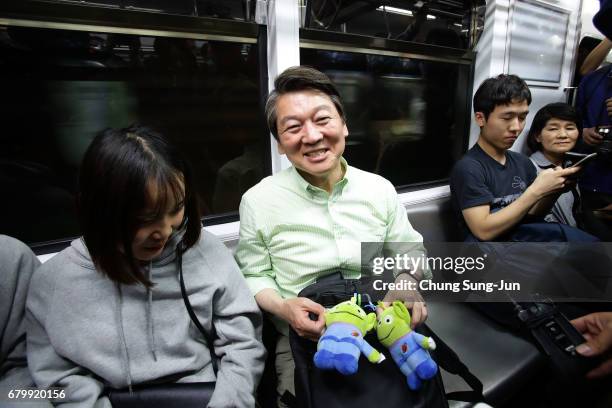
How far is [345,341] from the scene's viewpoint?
91cm

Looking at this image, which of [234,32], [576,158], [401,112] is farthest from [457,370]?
[401,112]

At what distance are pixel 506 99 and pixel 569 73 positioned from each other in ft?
7.17

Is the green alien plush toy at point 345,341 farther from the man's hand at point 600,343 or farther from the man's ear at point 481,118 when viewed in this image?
the man's ear at point 481,118

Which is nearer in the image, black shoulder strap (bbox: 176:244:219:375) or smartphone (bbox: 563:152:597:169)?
black shoulder strap (bbox: 176:244:219:375)

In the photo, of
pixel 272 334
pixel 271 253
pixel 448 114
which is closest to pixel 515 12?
pixel 448 114

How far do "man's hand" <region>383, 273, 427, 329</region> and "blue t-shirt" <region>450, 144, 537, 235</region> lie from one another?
76 centimetres

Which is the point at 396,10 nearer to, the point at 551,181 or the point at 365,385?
the point at 551,181

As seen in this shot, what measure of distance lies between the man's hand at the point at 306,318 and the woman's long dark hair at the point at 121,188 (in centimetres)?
46

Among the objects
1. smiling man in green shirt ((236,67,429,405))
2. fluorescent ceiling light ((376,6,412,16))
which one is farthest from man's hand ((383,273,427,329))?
fluorescent ceiling light ((376,6,412,16))

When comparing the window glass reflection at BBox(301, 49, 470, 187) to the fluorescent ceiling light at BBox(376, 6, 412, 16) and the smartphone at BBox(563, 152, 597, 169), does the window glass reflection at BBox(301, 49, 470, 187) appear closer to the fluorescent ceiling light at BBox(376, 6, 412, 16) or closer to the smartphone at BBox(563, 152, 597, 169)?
the fluorescent ceiling light at BBox(376, 6, 412, 16)

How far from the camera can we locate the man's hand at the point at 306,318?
40.9 inches

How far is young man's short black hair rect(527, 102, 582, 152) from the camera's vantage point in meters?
2.42

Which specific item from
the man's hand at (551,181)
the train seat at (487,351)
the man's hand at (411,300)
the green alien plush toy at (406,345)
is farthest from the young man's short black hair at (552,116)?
the green alien plush toy at (406,345)

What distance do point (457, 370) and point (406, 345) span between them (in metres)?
0.27
